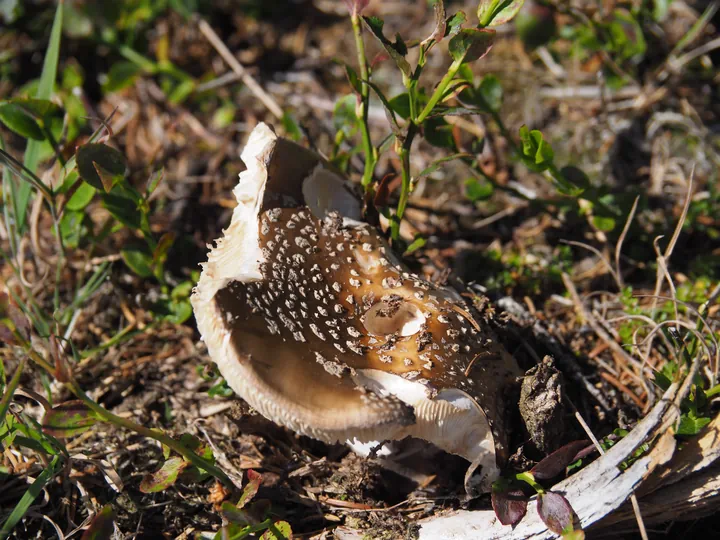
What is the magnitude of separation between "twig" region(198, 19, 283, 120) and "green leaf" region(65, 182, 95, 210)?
150 cm

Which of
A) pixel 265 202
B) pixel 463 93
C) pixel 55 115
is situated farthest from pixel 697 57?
pixel 55 115

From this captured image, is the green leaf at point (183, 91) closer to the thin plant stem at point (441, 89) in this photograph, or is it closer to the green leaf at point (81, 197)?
the green leaf at point (81, 197)

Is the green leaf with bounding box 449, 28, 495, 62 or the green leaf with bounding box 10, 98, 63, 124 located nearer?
the green leaf with bounding box 449, 28, 495, 62

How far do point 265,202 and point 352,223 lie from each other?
437 millimetres

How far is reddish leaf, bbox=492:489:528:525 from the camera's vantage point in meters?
2.27

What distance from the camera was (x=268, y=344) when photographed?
6.99ft

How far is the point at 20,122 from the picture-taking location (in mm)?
3027

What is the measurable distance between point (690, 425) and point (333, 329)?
141 cm

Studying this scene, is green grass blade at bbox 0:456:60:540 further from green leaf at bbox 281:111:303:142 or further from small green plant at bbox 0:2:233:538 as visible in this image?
green leaf at bbox 281:111:303:142

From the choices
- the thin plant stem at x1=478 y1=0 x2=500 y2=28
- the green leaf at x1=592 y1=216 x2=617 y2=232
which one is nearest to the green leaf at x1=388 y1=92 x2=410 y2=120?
the thin plant stem at x1=478 y1=0 x2=500 y2=28

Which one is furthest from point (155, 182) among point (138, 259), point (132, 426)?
point (132, 426)

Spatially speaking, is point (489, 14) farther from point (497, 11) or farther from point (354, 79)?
point (354, 79)

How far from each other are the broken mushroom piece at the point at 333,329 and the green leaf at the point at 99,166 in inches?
26.0

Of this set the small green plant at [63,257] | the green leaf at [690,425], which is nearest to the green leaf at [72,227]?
the small green plant at [63,257]
